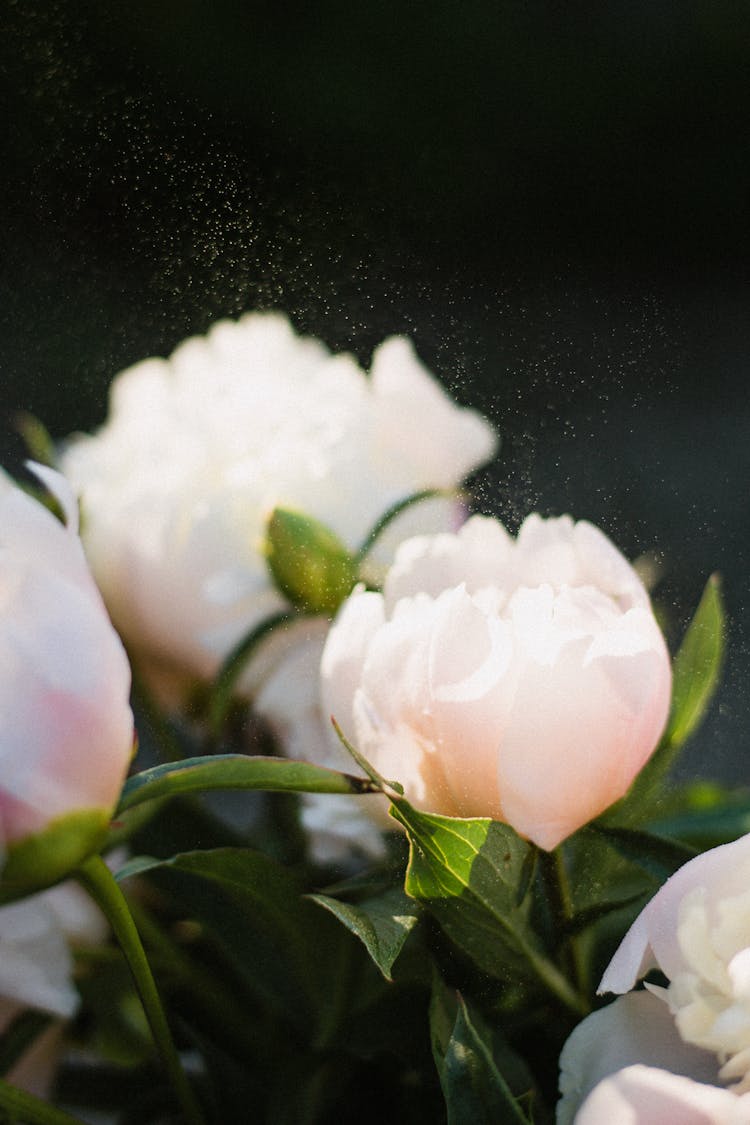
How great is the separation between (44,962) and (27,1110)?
0.07ft

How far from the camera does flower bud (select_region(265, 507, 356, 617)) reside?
12 centimetres

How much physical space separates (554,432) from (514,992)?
0.06 metres

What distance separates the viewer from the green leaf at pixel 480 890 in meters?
0.10

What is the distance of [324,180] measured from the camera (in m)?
0.13

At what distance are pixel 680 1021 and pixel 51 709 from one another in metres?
0.05

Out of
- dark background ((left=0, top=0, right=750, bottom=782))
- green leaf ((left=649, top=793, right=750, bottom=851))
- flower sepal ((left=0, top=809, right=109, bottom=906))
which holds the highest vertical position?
dark background ((left=0, top=0, right=750, bottom=782))

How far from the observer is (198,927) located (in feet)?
0.43

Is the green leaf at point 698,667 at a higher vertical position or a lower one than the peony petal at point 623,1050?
higher

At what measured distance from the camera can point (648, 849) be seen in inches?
4.3

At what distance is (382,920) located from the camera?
104 millimetres

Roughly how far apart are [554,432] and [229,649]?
0.04m

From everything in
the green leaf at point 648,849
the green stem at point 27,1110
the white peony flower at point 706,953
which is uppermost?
the white peony flower at point 706,953

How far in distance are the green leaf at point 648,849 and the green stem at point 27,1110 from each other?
2.1 inches

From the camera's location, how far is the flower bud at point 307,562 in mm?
123
